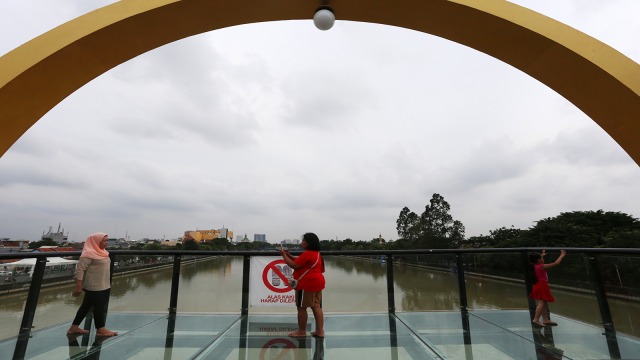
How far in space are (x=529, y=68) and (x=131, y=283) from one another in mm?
5880

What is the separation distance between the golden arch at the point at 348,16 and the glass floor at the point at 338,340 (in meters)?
2.06

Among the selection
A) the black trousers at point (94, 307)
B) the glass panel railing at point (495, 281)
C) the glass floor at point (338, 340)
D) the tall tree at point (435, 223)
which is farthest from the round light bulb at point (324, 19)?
the tall tree at point (435, 223)

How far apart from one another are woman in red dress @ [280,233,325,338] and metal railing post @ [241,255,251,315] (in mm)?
1055

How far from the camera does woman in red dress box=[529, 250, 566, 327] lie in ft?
15.1

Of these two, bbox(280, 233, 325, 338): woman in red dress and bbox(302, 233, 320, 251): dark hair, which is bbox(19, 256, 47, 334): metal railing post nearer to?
bbox(280, 233, 325, 338): woman in red dress

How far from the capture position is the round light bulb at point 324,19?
3.46m

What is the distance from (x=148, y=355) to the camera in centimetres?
338

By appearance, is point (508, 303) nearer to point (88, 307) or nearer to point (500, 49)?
point (500, 49)

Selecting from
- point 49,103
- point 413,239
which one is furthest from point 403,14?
point 413,239

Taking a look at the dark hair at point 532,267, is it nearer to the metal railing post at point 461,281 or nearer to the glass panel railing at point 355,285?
the metal railing post at point 461,281

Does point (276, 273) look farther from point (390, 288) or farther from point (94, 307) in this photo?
point (94, 307)

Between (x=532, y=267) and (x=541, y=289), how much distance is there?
14.0 inches

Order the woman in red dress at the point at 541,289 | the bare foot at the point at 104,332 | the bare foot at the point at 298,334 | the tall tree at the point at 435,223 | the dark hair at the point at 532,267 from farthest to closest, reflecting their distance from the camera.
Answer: the tall tree at the point at 435,223 < the dark hair at the point at 532,267 < the woman in red dress at the point at 541,289 < the bare foot at the point at 104,332 < the bare foot at the point at 298,334

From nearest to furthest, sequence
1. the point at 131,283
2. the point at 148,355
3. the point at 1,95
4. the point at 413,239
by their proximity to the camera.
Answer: the point at 1,95
the point at 148,355
the point at 131,283
the point at 413,239
